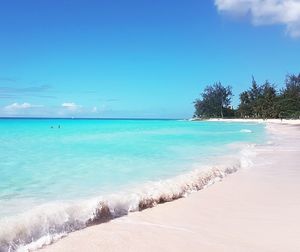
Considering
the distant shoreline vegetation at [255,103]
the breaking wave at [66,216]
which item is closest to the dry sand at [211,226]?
the breaking wave at [66,216]

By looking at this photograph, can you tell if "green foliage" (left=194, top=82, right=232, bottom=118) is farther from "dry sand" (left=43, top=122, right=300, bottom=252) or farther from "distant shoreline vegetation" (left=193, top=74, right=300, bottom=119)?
"dry sand" (left=43, top=122, right=300, bottom=252)

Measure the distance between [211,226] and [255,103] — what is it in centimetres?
8909

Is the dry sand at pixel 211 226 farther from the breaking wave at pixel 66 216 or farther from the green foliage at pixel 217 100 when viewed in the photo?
the green foliage at pixel 217 100

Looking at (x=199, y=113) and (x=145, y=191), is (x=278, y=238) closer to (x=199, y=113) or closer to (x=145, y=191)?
(x=145, y=191)

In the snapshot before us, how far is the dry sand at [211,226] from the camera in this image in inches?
158

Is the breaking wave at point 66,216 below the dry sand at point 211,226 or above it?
above

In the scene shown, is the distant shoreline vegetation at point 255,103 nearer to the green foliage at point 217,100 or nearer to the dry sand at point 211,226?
the green foliage at point 217,100

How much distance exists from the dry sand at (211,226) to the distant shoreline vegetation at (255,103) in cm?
7178

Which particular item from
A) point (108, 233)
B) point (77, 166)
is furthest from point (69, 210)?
point (77, 166)

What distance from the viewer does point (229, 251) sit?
385 centimetres

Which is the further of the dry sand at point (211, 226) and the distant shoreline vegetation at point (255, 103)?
the distant shoreline vegetation at point (255, 103)

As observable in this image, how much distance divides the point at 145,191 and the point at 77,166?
505 centimetres

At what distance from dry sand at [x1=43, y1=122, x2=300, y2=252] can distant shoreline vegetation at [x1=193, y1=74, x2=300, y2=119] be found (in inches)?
2826

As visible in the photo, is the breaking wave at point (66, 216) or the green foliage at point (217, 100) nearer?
the breaking wave at point (66, 216)
